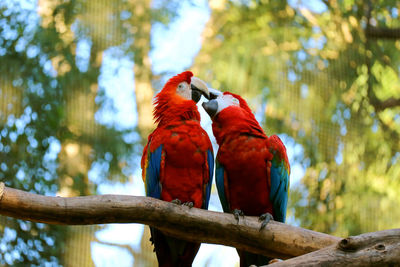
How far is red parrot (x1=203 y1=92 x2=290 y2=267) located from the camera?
92.4 inches

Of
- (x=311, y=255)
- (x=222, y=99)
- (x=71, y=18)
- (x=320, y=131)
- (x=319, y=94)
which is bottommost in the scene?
(x=311, y=255)

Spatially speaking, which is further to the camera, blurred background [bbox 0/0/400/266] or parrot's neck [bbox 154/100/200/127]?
blurred background [bbox 0/0/400/266]

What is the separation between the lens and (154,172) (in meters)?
2.37

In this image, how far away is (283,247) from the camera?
6.54 feet

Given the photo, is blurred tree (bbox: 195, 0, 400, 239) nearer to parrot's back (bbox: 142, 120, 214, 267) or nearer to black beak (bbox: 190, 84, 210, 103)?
black beak (bbox: 190, 84, 210, 103)

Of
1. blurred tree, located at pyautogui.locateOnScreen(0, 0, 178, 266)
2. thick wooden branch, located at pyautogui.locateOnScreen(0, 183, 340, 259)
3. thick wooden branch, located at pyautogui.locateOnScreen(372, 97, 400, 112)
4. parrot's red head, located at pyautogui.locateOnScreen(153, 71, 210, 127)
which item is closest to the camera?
thick wooden branch, located at pyautogui.locateOnScreen(0, 183, 340, 259)

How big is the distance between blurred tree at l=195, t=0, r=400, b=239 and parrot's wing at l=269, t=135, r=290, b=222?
2.88m

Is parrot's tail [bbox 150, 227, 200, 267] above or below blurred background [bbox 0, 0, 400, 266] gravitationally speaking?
below

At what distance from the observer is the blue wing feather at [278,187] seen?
2369 millimetres

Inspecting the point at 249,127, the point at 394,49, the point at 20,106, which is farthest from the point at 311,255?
the point at 394,49

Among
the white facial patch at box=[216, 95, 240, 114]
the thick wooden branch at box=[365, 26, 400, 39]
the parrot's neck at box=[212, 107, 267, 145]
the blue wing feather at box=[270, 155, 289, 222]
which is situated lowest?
the blue wing feather at box=[270, 155, 289, 222]

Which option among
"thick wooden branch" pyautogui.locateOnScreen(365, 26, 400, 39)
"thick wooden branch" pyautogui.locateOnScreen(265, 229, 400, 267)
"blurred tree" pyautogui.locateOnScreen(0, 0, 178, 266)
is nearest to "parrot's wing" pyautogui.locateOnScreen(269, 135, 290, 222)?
"thick wooden branch" pyautogui.locateOnScreen(265, 229, 400, 267)

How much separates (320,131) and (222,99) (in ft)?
10.5

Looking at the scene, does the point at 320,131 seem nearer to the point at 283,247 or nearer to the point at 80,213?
the point at 283,247
